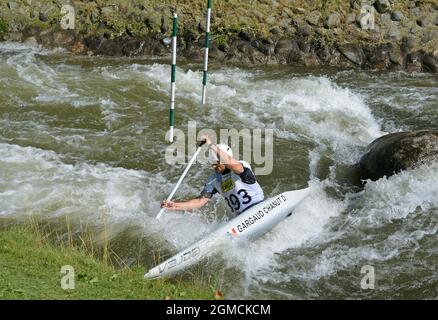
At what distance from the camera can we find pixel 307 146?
9727 mm

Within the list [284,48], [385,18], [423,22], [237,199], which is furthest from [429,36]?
[237,199]

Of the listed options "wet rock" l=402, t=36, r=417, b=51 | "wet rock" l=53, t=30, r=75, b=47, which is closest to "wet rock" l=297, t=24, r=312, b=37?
"wet rock" l=402, t=36, r=417, b=51

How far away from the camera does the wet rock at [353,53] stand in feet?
45.3

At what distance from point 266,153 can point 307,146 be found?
0.78 metres

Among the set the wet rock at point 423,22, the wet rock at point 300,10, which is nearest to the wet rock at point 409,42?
the wet rock at point 423,22

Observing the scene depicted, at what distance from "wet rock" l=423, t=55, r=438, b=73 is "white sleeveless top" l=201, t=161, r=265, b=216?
325 inches

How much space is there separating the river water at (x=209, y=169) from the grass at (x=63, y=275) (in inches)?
23.7

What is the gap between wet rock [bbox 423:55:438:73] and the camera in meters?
13.4

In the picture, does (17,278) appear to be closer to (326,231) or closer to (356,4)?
(326,231)

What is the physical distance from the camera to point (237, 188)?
6891 mm

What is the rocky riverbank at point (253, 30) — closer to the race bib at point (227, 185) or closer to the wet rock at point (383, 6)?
the wet rock at point (383, 6)

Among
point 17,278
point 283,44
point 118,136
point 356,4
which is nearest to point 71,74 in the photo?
point 118,136

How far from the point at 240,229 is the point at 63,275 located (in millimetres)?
2261

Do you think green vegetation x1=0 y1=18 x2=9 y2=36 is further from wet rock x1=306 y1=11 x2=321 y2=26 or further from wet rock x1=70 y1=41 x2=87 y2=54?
wet rock x1=306 y1=11 x2=321 y2=26
